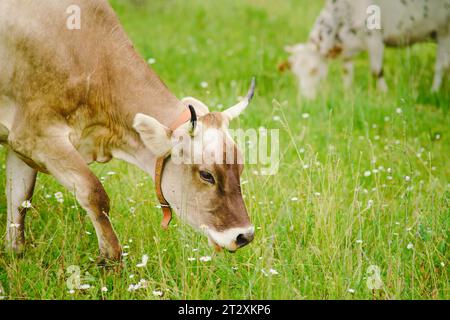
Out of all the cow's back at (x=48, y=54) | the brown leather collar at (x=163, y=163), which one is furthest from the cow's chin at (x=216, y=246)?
the cow's back at (x=48, y=54)

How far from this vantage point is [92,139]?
181 inches

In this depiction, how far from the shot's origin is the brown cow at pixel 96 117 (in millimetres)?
4195

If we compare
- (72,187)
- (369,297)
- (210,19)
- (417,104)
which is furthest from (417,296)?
(210,19)

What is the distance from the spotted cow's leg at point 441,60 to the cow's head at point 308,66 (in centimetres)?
133

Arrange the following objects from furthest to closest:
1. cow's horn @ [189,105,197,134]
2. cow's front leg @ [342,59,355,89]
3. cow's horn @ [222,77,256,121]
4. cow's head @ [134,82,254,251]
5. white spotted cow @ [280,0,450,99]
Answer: cow's front leg @ [342,59,355,89] < white spotted cow @ [280,0,450,99] < cow's horn @ [222,77,256,121] < cow's head @ [134,82,254,251] < cow's horn @ [189,105,197,134]

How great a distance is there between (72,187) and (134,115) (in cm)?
57

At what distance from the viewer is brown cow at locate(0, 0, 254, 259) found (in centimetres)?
420

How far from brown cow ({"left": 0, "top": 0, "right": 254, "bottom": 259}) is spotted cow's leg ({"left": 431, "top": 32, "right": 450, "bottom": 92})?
15.7 ft

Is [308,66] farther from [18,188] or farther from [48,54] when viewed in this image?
[48,54]

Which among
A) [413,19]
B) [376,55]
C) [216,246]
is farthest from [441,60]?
[216,246]
